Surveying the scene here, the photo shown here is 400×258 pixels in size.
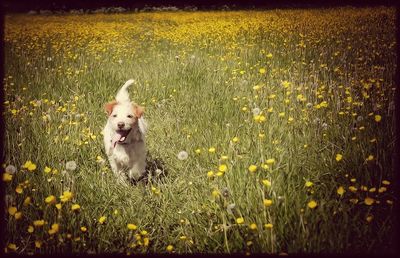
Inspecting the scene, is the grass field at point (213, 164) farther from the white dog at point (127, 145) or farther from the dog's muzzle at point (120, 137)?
the dog's muzzle at point (120, 137)

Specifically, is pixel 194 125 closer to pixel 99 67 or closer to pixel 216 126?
pixel 216 126

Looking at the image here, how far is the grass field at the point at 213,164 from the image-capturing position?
1818 millimetres

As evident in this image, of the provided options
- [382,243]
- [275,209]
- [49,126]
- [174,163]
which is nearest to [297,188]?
[275,209]

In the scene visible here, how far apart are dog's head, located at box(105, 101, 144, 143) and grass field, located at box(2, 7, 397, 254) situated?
0.47m

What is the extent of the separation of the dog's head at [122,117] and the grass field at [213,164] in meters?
0.47

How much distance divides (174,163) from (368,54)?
455 centimetres

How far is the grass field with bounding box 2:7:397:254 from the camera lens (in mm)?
1818

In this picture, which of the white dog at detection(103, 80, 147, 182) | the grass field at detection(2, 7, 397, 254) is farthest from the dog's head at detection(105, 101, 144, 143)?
the grass field at detection(2, 7, 397, 254)

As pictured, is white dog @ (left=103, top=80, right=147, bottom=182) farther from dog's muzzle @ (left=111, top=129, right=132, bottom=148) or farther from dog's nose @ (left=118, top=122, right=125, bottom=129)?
dog's nose @ (left=118, top=122, right=125, bottom=129)

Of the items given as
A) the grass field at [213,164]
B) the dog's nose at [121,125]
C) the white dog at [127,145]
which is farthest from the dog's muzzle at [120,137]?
the grass field at [213,164]

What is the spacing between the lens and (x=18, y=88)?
5.32 meters

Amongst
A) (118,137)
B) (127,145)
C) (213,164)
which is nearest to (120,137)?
(118,137)

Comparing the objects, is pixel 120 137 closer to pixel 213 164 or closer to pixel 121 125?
pixel 121 125

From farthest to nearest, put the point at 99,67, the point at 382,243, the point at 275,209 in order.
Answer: the point at 99,67 < the point at 275,209 < the point at 382,243
